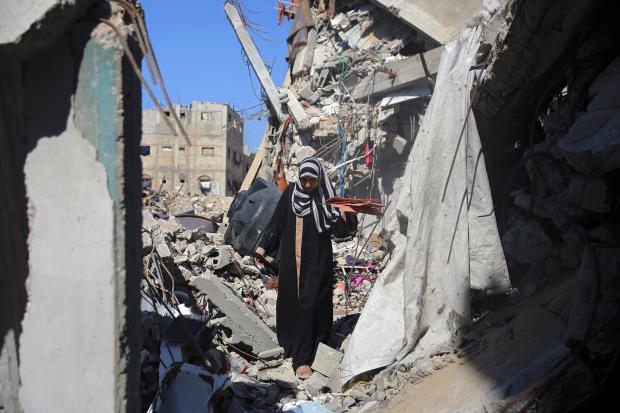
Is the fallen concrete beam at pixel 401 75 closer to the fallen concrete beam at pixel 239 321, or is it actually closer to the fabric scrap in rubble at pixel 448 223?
the fabric scrap in rubble at pixel 448 223

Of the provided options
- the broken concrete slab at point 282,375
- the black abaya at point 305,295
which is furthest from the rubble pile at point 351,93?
the broken concrete slab at point 282,375

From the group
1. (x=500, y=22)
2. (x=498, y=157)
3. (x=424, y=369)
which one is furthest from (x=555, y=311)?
(x=500, y=22)

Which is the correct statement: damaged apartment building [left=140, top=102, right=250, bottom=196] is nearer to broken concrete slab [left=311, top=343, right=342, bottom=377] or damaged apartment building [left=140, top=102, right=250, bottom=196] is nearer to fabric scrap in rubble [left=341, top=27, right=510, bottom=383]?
broken concrete slab [left=311, top=343, right=342, bottom=377]

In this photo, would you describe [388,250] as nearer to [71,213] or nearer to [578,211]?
[578,211]

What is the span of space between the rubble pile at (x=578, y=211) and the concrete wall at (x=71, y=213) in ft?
6.58

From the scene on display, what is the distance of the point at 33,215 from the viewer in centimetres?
201

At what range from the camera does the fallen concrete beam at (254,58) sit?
443 inches

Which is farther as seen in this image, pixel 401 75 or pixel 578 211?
pixel 401 75

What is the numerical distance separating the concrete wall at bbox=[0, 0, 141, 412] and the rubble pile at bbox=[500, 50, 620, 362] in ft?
6.58

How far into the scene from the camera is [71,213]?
6.48 ft

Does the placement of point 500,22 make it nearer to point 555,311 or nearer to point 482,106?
point 482,106

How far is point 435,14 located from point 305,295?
19.5 ft

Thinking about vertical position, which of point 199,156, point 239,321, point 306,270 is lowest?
point 239,321

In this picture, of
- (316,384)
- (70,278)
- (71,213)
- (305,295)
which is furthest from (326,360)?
(71,213)
